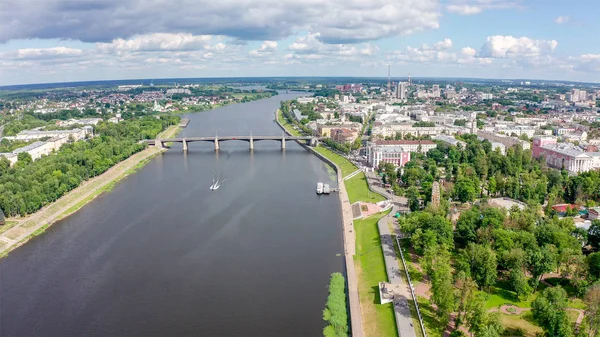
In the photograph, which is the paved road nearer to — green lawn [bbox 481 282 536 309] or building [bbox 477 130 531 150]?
green lawn [bbox 481 282 536 309]

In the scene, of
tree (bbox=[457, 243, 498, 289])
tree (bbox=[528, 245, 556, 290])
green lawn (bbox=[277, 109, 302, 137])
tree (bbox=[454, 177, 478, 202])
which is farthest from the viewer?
green lawn (bbox=[277, 109, 302, 137])

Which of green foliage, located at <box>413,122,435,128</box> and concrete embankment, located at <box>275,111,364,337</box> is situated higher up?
green foliage, located at <box>413,122,435,128</box>

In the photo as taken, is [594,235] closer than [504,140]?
Yes

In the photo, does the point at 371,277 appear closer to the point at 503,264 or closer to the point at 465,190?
the point at 503,264

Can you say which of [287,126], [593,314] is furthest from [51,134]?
[593,314]

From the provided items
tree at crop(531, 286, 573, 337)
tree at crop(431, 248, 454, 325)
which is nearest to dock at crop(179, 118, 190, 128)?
tree at crop(431, 248, 454, 325)

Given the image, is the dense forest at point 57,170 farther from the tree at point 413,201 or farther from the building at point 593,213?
the building at point 593,213
